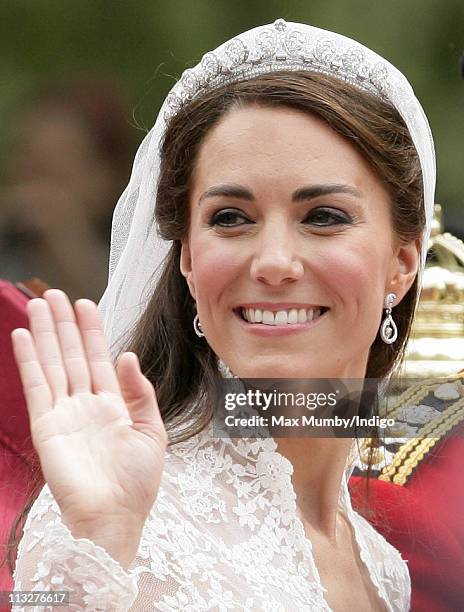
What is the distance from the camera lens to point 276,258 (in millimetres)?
1602

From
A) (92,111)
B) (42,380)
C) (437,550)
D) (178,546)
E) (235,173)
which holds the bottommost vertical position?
(437,550)

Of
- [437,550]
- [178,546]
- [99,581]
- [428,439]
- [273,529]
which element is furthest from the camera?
[428,439]

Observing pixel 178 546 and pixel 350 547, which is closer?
pixel 178 546

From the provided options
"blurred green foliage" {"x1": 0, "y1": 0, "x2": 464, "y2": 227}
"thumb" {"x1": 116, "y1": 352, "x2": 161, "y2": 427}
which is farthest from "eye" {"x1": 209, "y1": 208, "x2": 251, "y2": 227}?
"blurred green foliage" {"x1": 0, "y1": 0, "x2": 464, "y2": 227}

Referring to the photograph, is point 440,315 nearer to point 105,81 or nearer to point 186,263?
point 186,263

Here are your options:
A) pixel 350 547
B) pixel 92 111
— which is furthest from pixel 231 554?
pixel 92 111

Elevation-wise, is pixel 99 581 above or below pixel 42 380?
below

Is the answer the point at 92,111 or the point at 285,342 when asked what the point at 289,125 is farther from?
the point at 92,111

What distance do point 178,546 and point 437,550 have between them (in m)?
0.66

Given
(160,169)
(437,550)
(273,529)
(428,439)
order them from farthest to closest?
1. (428,439)
2. (437,550)
3. (160,169)
4. (273,529)

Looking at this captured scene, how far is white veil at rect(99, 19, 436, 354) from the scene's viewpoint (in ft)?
5.77

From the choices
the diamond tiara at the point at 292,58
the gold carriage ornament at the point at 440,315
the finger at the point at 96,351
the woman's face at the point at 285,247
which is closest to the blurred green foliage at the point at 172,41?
the gold carriage ornament at the point at 440,315

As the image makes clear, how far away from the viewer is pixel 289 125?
5.48 ft

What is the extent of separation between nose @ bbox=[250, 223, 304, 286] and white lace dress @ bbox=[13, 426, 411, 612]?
0.24 meters
